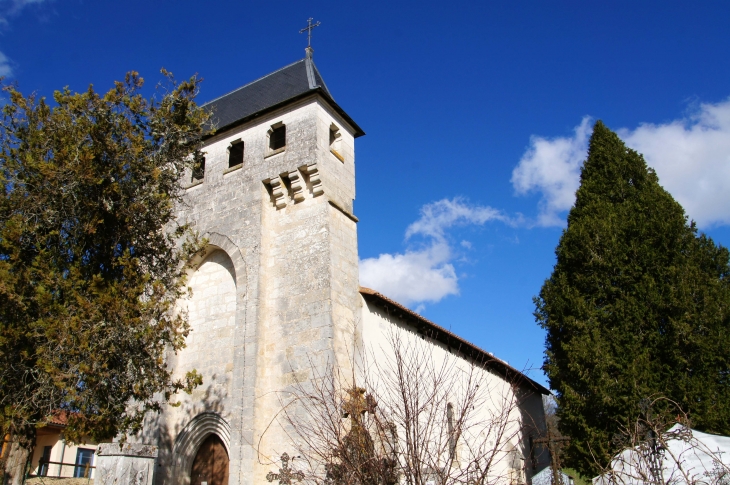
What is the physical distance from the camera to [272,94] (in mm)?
13797

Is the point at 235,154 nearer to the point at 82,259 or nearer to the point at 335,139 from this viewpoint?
the point at 335,139

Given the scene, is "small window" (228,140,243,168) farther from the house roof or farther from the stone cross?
the stone cross

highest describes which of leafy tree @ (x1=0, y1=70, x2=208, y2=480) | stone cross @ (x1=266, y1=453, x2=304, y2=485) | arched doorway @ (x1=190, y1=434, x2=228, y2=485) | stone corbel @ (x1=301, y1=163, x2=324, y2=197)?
stone corbel @ (x1=301, y1=163, x2=324, y2=197)

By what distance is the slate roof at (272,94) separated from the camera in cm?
1295

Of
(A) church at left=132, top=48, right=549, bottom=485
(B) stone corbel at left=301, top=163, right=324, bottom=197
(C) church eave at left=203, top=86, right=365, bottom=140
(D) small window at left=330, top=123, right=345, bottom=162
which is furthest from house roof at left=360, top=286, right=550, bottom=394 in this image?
(C) church eave at left=203, top=86, right=365, bottom=140

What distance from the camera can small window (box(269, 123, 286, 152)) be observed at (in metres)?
12.9

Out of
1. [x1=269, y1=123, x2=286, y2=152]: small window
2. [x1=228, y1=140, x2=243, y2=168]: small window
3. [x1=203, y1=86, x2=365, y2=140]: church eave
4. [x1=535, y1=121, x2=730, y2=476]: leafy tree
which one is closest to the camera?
[x1=535, y1=121, x2=730, y2=476]: leafy tree

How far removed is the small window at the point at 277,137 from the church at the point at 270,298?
31mm

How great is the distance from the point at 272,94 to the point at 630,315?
9.92m

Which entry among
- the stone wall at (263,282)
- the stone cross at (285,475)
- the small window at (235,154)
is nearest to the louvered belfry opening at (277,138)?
the stone wall at (263,282)

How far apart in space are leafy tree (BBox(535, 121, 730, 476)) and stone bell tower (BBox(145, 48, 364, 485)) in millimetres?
5356

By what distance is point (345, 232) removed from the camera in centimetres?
1152

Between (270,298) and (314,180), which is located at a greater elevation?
(314,180)

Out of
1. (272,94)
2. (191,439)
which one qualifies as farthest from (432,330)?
(272,94)
